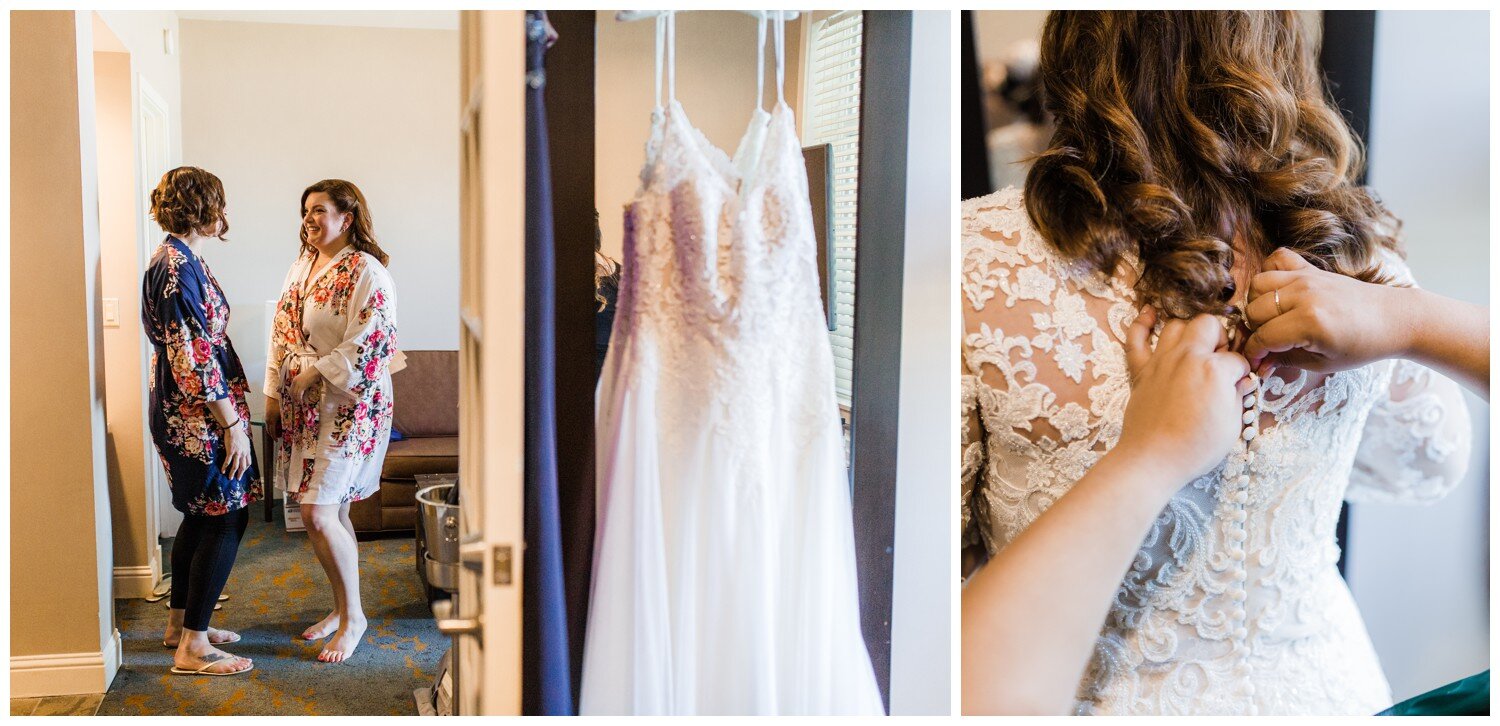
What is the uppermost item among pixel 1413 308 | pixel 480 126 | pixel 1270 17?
pixel 1270 17

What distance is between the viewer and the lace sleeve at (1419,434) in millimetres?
1209

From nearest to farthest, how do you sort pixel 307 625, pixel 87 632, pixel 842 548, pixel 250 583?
pixel 842 548, pixel 87 632, pixel 307 625, pixel 250 583

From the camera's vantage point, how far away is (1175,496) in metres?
1.03

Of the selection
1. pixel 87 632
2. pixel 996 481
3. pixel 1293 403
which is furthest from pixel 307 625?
pixel 1293 403

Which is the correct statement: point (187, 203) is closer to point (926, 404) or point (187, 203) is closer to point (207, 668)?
point (207, 668)

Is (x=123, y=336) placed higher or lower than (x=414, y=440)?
higher

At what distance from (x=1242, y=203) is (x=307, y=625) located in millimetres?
2431

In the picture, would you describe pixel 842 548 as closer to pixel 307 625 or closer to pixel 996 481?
pixel 996 481

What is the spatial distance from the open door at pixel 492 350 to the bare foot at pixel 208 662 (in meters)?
1.37

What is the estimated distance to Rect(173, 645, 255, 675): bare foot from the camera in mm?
2184

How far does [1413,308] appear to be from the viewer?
1014 mm

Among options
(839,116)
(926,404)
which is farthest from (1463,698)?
(839,116)

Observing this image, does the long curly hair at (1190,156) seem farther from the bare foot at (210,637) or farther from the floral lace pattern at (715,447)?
the bare foot at (210,637)

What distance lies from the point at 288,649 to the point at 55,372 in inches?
34.2
